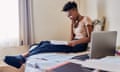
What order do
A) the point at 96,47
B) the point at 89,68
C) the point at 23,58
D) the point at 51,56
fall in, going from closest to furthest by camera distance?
the point at 89,68
the point at 96,47
the point at 51,56
the point at 23,58

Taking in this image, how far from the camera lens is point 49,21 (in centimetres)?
326

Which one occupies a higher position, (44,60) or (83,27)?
(83,27)

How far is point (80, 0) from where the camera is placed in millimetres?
3229

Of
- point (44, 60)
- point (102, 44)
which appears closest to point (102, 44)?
point (102, 44)

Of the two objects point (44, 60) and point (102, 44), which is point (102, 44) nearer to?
point (102, 44)

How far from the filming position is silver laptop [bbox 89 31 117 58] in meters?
1.69

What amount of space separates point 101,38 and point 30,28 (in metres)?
1.57

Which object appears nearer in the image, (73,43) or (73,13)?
(73,43)

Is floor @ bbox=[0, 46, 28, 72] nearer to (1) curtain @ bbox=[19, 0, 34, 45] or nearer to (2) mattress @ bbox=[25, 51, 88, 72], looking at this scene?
(1) curtain @ bbox=[19, 0, 34, 45]

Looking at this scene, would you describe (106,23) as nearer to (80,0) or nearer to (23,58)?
(80,0)

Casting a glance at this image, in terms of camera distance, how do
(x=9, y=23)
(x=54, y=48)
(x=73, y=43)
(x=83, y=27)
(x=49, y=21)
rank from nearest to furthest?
(x=54, y=48)
(x=73, y=43)
(x=83, y=27)
(x=9, y=23)
(x=49, y=21)

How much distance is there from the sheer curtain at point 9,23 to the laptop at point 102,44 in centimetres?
153

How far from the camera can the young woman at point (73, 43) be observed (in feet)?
7.42

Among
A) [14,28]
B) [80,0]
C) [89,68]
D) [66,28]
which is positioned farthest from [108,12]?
[89,68]
